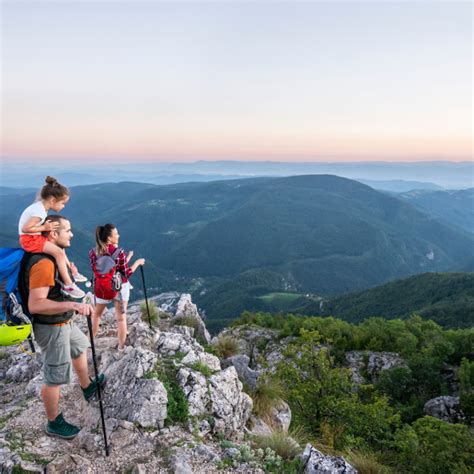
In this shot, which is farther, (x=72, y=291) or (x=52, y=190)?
(x=52, y=190)

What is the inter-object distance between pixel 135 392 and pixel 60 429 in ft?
5.25

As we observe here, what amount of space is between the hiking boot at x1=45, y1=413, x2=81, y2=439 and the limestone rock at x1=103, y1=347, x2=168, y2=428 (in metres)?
0.89

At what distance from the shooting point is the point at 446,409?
835 inches

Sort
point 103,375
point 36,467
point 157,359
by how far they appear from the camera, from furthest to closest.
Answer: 1. point 157,359
2. point 103,375
3. point 36,467

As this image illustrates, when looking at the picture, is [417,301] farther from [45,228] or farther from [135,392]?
[45,228]

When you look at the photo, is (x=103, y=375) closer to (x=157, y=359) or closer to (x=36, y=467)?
(x=157, y=359)

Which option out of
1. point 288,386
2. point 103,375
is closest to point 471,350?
point 288,386

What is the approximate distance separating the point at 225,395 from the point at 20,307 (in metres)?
5.34

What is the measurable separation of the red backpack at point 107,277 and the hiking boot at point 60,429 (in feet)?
9.65

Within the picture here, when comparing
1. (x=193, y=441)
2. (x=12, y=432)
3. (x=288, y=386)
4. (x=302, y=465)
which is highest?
(x=12, y=432)

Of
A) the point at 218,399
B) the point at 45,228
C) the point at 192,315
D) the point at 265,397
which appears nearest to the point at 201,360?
the point at 218,399

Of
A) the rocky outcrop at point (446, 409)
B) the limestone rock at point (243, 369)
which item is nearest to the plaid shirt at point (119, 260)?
the limestone rock at point (243, 369)

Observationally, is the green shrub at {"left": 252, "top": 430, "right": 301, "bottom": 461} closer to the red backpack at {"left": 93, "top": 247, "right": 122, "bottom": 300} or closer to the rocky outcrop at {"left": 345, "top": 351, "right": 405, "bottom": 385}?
the red backpack at {"left": 93, "top": 247, "right": 122, "bottom": 300}

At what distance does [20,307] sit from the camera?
5.61m
